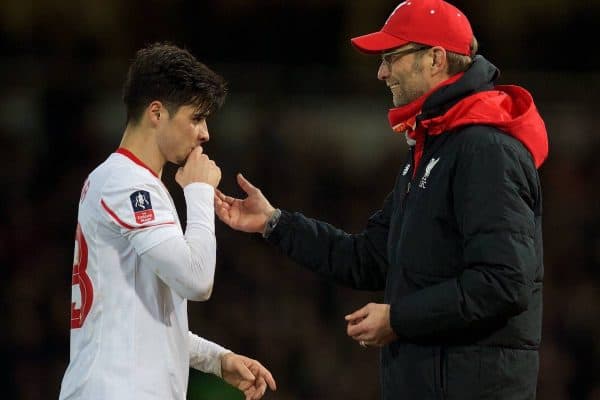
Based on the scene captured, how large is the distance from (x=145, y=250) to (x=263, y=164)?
4.09 metres

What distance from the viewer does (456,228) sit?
319cm

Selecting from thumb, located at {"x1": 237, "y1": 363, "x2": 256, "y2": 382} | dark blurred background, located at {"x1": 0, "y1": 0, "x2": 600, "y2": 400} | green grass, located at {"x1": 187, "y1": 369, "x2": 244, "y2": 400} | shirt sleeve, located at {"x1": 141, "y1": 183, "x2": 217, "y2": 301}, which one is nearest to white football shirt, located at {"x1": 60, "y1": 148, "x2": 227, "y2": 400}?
shirt sleeve, located at {"x1": 141, "y1": 183, "x2": 217, "y2": 301}

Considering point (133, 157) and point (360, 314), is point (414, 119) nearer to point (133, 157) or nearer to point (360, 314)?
point (360, 314)

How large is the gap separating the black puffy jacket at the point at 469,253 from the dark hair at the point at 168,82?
68 centimetres

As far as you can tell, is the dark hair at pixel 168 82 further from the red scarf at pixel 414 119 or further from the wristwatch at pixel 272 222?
the wristwatch at pixel 272 222

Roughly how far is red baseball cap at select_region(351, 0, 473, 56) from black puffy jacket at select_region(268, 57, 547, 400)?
119 mm

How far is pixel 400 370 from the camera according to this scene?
10.8 ft

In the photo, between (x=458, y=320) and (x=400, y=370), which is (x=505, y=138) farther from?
(x=400, y=370)

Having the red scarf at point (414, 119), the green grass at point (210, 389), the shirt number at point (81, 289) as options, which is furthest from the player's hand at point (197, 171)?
the green grass at point (210, 389)

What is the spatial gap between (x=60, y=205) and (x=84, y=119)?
1.81ft

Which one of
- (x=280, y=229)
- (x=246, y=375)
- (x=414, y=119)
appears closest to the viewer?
(x=246, y=375)

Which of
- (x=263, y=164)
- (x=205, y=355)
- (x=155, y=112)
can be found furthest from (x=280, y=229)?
(x=263, y=164)

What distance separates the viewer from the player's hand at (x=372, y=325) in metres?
3.20

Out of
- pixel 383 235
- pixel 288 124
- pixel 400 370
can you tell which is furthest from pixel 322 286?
pixel 400 370
